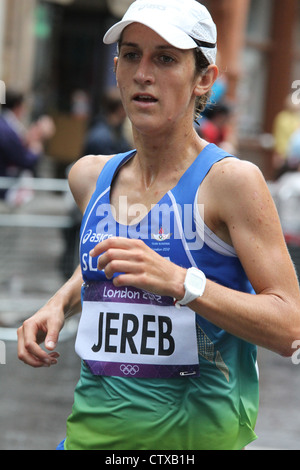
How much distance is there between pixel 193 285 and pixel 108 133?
758 cm

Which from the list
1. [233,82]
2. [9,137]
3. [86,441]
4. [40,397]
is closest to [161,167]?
[86,441]

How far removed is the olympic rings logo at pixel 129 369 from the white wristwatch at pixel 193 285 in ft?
1.21

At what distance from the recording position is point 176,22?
272cm

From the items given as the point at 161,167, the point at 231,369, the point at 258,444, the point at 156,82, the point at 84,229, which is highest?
the point at 156,82

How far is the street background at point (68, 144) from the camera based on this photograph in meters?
6.64

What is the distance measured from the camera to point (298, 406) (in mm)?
6879

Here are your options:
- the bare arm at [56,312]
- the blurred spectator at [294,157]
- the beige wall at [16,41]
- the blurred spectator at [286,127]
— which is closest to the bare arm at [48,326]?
the bare arm at [56,312]

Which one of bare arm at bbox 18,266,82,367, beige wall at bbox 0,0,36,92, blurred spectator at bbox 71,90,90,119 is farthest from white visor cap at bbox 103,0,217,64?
blurred spectator at bbox 71,90,90,119

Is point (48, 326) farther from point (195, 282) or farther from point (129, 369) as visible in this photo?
point (195, 282)

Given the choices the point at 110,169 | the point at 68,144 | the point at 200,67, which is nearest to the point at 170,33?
the point at 200,67

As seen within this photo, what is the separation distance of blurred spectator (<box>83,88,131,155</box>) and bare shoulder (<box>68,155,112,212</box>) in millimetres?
6423

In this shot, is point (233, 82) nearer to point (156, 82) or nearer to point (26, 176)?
point (26, 176)

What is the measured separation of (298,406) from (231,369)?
4.22 meters

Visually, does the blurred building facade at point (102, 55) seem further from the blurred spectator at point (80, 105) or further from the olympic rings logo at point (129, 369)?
the olympic rings logo at point (129, 369)
